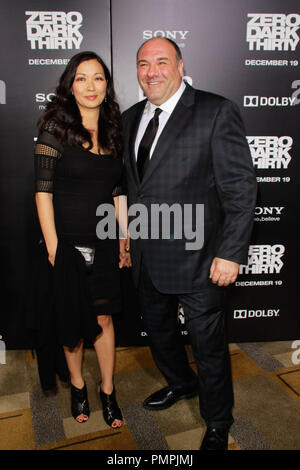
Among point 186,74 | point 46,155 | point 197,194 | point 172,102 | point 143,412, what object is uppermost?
point 186,74

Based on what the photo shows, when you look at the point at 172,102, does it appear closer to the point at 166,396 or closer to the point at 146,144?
the point at 146,144

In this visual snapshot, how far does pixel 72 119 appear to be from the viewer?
183 centimetres

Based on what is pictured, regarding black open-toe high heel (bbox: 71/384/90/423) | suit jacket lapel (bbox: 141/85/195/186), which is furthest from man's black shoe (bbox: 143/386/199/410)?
suit jacket lapel (bbox: 141/85/195/186)

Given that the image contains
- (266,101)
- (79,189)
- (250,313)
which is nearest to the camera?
(79,189)

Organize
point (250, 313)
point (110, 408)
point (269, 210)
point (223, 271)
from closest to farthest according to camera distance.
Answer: point (223, 271), point (110, 408), point (269, 210), point (250, 313)

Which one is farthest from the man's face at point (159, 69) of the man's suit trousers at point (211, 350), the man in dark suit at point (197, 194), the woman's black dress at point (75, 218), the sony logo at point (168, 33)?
the man's suit trousers at point (211, 350)

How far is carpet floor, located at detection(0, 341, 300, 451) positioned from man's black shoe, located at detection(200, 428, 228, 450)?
84mm

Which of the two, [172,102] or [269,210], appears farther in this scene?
[269,210]

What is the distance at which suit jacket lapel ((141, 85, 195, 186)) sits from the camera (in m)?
1.78

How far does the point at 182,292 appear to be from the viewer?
1.87 meters

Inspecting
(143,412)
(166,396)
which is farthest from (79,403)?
(166,396)

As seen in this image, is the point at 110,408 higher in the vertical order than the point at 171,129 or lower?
lower

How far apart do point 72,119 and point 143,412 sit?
4.98ft
